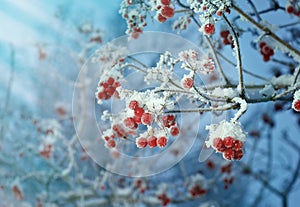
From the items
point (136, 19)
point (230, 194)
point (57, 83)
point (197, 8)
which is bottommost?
point (230, 194)

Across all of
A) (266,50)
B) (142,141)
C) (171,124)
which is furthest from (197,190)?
(142,141)

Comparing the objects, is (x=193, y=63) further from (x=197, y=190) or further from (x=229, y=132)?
(x=197, y=190)

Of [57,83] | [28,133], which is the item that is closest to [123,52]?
[28,133]

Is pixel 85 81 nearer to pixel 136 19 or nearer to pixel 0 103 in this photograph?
pixel 136 19

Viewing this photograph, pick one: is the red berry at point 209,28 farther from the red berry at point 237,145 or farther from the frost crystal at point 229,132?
the red berry at point 237,145

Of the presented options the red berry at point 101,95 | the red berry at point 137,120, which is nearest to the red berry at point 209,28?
the red berry at point 137,120

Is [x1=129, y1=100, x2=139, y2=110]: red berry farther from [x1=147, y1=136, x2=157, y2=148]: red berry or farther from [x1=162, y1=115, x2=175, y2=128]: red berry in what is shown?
[x1=162, y1=115, x2=175, y2=128]: red berry

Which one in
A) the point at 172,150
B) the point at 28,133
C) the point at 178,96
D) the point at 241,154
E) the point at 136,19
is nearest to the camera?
the point at 241,154
